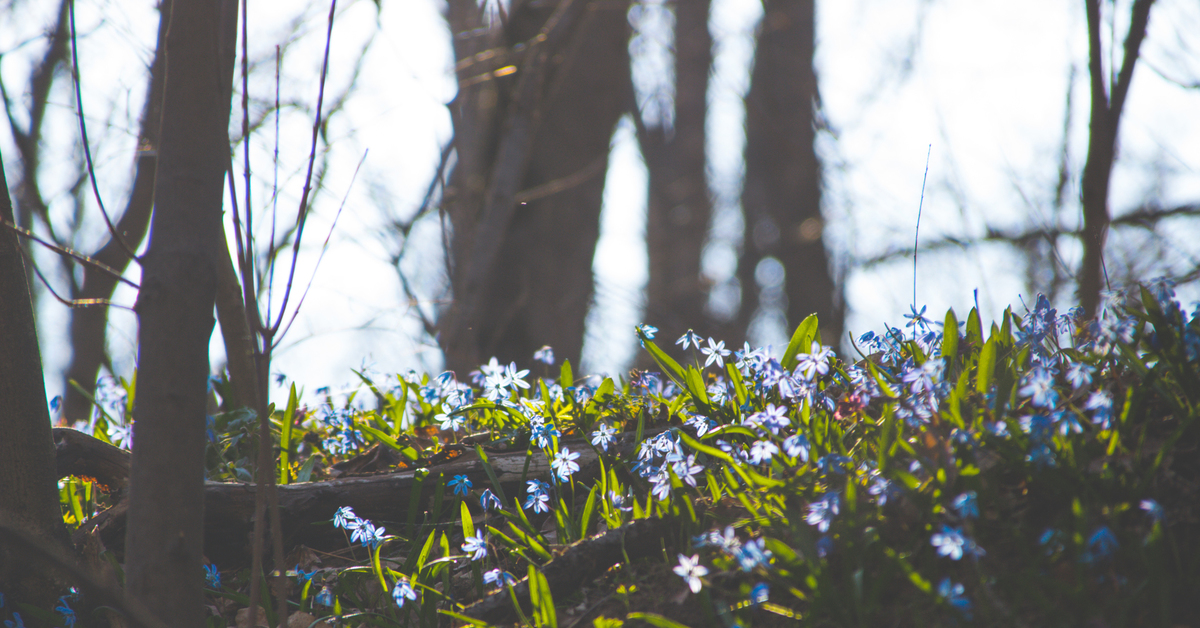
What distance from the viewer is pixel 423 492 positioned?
2.34m

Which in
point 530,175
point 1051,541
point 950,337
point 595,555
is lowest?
point 1051,541

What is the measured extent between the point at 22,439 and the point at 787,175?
27.6ft

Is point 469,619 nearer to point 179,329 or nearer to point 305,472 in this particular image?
point 179,329

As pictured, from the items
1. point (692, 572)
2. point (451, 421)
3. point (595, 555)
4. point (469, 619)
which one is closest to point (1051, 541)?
point (692, 572)

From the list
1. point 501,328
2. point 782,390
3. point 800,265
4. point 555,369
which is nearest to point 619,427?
point 782,390

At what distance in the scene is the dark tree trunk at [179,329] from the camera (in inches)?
61.7

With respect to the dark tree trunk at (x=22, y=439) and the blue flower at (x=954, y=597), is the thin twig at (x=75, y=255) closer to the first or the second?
the dark tree trunk at (x=22, y=439)

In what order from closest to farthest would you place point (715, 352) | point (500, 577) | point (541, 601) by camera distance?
point (541, 601)
point (500, 577)
point (715, 352)

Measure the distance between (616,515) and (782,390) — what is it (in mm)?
576

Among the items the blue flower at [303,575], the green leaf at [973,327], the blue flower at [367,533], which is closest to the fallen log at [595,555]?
the blue flower at [367,533]

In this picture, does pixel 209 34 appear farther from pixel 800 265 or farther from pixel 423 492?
pixel 800 265

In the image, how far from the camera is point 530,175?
17.9 feet

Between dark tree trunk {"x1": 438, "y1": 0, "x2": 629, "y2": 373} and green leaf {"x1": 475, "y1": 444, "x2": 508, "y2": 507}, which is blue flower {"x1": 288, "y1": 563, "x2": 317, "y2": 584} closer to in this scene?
green leaf {"x1": 475, "y1": 444, "x2": 508, "y2": 507}

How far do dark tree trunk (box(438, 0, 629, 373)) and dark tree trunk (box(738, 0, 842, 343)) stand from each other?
2.77m
